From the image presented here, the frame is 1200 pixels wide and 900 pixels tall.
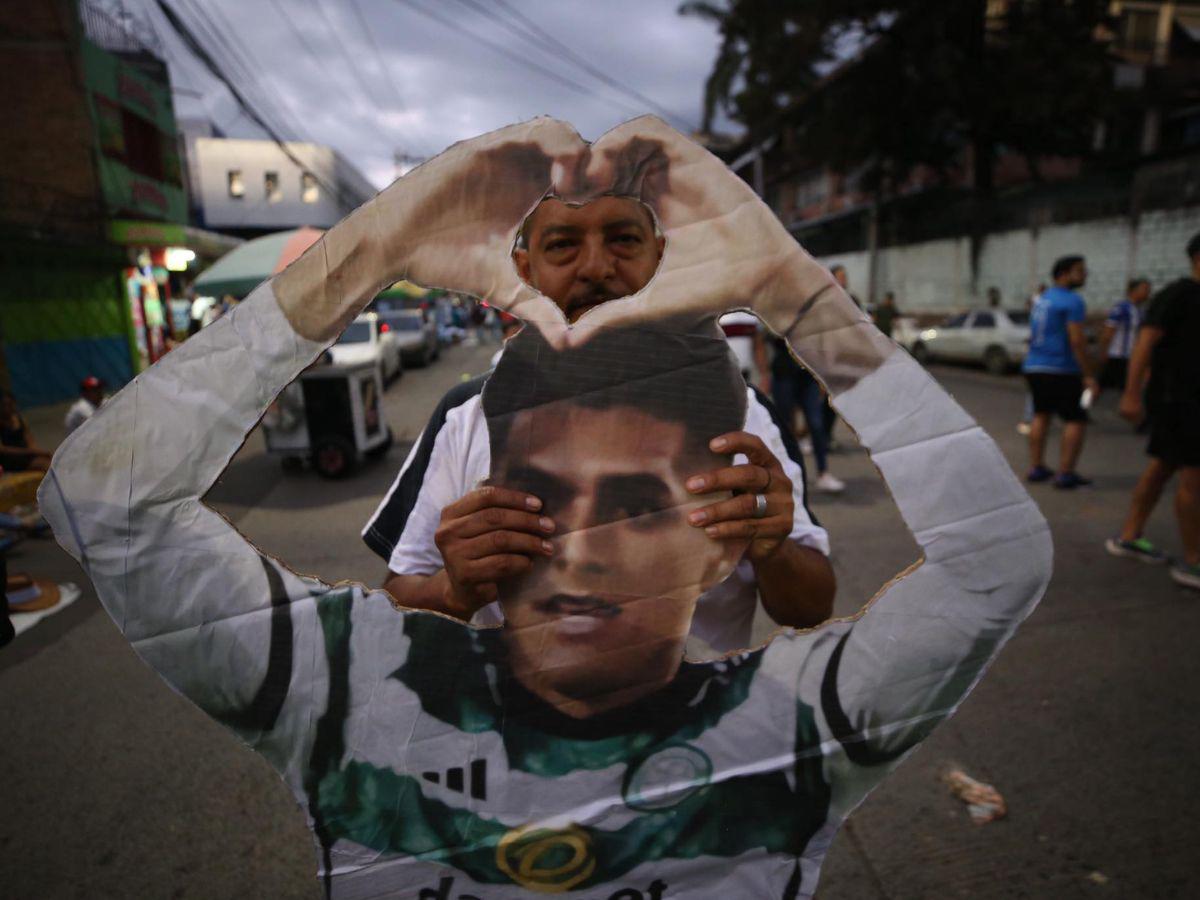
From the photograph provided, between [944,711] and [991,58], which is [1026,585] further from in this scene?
[991,58]

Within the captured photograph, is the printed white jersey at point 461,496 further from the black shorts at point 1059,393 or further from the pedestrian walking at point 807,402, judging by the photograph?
the black shorts at point 1059,393

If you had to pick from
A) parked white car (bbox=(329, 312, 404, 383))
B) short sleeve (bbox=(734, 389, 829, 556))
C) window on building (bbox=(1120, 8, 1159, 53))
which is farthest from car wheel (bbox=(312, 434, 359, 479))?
window on building (bbox=(1120, 8, 1159, 53))

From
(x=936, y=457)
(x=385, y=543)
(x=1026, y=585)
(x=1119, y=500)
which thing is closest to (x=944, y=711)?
(x=1026, y=585)

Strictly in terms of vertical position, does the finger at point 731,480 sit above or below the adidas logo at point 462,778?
above

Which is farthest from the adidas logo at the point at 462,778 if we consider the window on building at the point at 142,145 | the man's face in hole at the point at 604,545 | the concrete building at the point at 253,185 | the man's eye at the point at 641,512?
the concrete building at the point at 253,185

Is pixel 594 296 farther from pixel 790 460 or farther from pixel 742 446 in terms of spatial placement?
pixel 790 460

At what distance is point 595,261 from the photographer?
106 centimetres

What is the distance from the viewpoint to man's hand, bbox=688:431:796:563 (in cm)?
94

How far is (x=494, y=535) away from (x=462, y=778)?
336 millimetres

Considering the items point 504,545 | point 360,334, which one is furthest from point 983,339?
point 504,545

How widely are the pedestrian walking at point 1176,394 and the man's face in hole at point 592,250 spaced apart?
3.88 m

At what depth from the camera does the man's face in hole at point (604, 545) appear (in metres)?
0.94

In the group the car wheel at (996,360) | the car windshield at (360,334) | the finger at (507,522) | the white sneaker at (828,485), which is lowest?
the white sneaker at (828,485)

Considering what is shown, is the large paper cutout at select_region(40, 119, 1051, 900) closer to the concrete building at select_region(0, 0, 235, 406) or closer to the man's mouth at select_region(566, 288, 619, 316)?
the man's mouth at select_region(566, 288, 619, 316)
